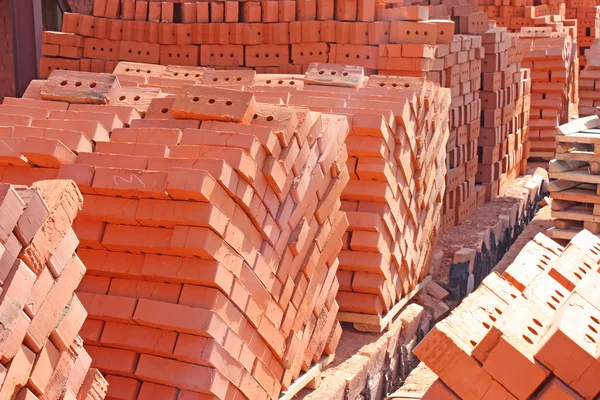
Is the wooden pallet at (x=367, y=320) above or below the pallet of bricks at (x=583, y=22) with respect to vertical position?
below

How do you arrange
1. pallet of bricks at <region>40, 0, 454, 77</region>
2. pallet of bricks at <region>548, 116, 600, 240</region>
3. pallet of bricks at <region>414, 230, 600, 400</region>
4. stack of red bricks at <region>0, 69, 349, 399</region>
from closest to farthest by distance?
pallet of bricks at <region>414, 230, 600, 400</region>, stack of red bricks at <region>0, 69, 349, 399</region>, pallet of bricks at <region>548, 116, 600, 240</region>, pallet of bricks at <region>40, 0, 454, 77</region>

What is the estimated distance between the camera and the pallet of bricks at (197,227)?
5800mm

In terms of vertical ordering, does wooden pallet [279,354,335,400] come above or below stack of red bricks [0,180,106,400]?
below

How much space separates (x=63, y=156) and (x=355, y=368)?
2.89 meters

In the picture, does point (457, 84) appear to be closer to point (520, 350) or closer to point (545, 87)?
point (545, 87)

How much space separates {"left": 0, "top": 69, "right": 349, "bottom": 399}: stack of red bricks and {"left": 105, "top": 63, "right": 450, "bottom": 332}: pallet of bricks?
3.80 feet

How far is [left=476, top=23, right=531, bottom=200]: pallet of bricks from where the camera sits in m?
14.4

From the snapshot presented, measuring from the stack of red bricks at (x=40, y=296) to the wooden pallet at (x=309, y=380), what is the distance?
A: 7.61ft

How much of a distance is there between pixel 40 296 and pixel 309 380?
3.34 metres

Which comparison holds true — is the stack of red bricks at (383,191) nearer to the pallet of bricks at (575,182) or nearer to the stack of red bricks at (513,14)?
the pallet of bricks at (575,182)

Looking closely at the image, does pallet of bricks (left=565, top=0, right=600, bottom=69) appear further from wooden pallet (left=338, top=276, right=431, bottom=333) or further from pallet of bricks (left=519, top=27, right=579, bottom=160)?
wooden pallet (left=338, top=276, right=431, bottom=333)

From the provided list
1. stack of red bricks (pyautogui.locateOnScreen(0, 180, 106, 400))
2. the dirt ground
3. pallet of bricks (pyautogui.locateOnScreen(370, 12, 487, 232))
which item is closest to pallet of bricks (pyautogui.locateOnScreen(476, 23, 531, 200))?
pallet of bricks (pyautogui.locateOnScreen(370, 12, 487, 232))

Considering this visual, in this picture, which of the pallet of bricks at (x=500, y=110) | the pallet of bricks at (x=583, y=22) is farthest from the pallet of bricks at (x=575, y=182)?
the pallet of bricks at (x=583, y=22)

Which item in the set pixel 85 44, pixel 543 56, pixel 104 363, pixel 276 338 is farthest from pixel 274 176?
pixel 543 56
